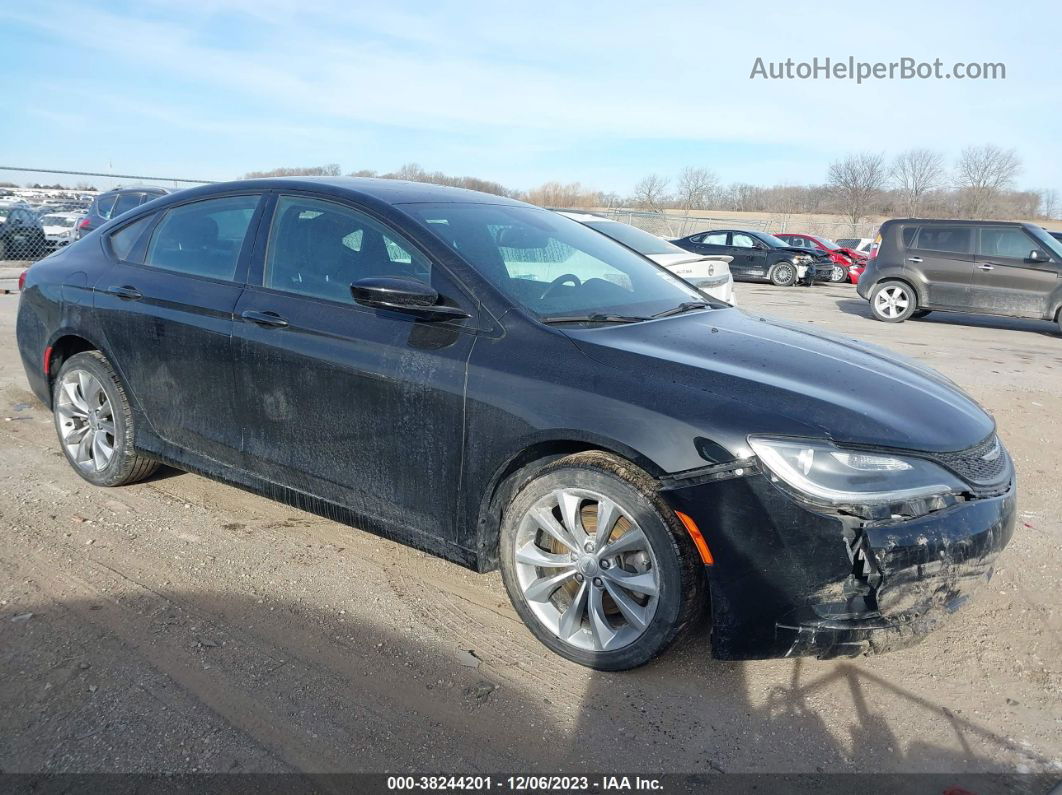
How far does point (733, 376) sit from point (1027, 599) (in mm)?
1862

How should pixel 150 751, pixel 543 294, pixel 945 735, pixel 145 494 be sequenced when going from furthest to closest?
pixel 145 494 → pixel 543 294 → pixel 945 735 → pixel 150 751

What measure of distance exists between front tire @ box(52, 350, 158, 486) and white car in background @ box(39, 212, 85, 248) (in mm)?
17454

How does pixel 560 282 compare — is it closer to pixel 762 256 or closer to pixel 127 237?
pixel 127 237

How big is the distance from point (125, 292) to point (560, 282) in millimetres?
2271

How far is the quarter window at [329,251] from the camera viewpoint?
11.1 feet

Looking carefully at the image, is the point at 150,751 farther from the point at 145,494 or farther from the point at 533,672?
the point at 145,494

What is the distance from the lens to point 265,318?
3559mm

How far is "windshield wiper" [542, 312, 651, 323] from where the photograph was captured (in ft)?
10.3

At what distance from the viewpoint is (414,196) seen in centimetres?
375

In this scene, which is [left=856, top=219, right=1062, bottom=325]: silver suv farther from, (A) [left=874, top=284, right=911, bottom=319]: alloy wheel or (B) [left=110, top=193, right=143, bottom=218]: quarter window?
(B) [left=110, top=193, right=143, bottom=218]: quarter window

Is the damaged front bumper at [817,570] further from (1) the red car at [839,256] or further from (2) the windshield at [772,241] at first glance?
(1) the red car at [839,256]

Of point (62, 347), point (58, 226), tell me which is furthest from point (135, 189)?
point (62, 347)

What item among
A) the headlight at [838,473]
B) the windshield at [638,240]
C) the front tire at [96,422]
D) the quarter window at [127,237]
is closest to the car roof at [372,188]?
the quarter window at [127,237]

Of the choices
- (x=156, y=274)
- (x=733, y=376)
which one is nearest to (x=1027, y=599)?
(x=733, y=376)
